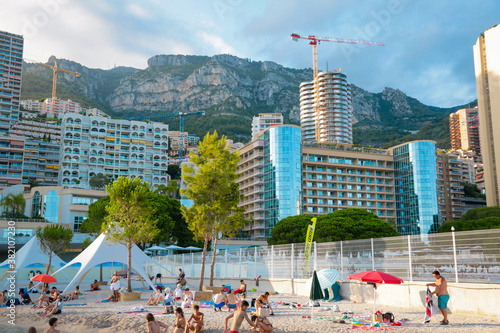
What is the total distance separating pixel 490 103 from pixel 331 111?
3135 inches

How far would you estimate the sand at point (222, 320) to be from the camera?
13156mm

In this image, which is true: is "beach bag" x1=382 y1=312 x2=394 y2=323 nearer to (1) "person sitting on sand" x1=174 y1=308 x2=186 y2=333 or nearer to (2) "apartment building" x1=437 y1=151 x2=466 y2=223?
(1) "person sitting on sand" x1=174 y1=308 x2=186 y2=333

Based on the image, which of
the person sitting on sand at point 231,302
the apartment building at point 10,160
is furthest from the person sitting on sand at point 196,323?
the apartment building at point 10,160

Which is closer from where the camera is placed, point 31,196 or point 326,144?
point 31,196

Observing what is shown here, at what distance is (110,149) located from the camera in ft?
435

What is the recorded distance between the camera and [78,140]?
12638cm

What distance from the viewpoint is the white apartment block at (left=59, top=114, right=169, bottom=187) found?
125125 mm

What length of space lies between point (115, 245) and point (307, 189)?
2951 inches

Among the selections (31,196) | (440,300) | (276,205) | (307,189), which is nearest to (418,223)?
(307,189)

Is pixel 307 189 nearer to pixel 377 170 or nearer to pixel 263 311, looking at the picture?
pixel 377 170

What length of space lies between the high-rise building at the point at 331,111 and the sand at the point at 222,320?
152 m

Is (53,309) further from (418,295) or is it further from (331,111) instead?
(331,111)

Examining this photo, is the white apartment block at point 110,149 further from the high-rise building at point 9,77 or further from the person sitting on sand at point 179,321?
the person sitting on sand at point 179,321

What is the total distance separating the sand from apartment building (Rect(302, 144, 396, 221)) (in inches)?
3036
